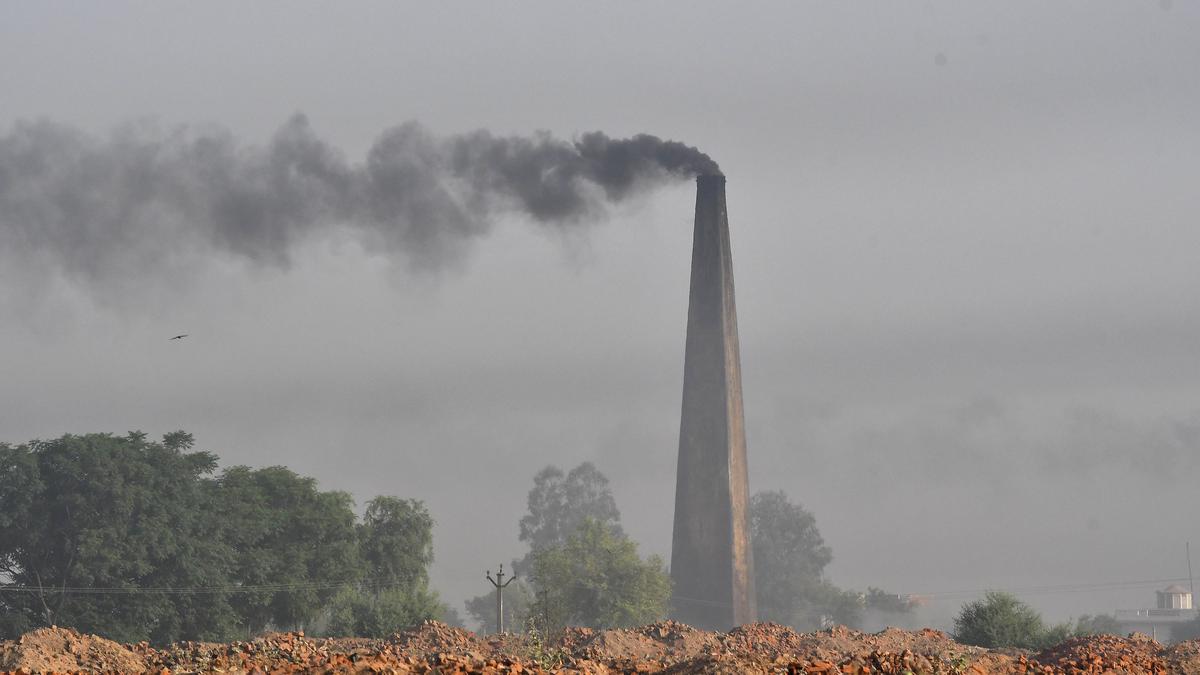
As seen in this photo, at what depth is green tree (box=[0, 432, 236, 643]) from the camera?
6009 cm

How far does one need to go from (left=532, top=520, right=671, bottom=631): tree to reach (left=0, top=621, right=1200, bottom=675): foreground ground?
90.5ft

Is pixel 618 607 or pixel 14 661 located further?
pixel 618 607

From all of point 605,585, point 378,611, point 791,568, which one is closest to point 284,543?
point 378,611

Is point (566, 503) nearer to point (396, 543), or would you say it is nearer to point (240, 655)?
point (396, 543)

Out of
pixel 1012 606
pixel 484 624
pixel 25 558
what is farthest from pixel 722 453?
pixel 484 624

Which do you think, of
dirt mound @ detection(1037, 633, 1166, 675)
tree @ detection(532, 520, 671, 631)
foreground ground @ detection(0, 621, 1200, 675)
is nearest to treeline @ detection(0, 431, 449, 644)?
tree @ detection(532, 520, 671, 631)

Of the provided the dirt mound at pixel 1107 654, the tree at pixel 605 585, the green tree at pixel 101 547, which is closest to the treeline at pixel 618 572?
the tree at pixel 605 585

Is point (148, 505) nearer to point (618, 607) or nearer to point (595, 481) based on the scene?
point (618, 607)

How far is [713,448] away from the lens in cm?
8056

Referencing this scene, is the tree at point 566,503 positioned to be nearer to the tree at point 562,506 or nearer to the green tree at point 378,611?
the tree at point 562,506

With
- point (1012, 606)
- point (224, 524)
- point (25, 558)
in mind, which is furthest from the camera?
point (224, 524)

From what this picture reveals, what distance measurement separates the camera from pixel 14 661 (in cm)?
3016

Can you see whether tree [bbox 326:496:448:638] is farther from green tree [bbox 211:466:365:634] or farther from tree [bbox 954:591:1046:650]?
tree [bbox 954:591:1046:650]

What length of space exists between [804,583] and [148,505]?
219ft
